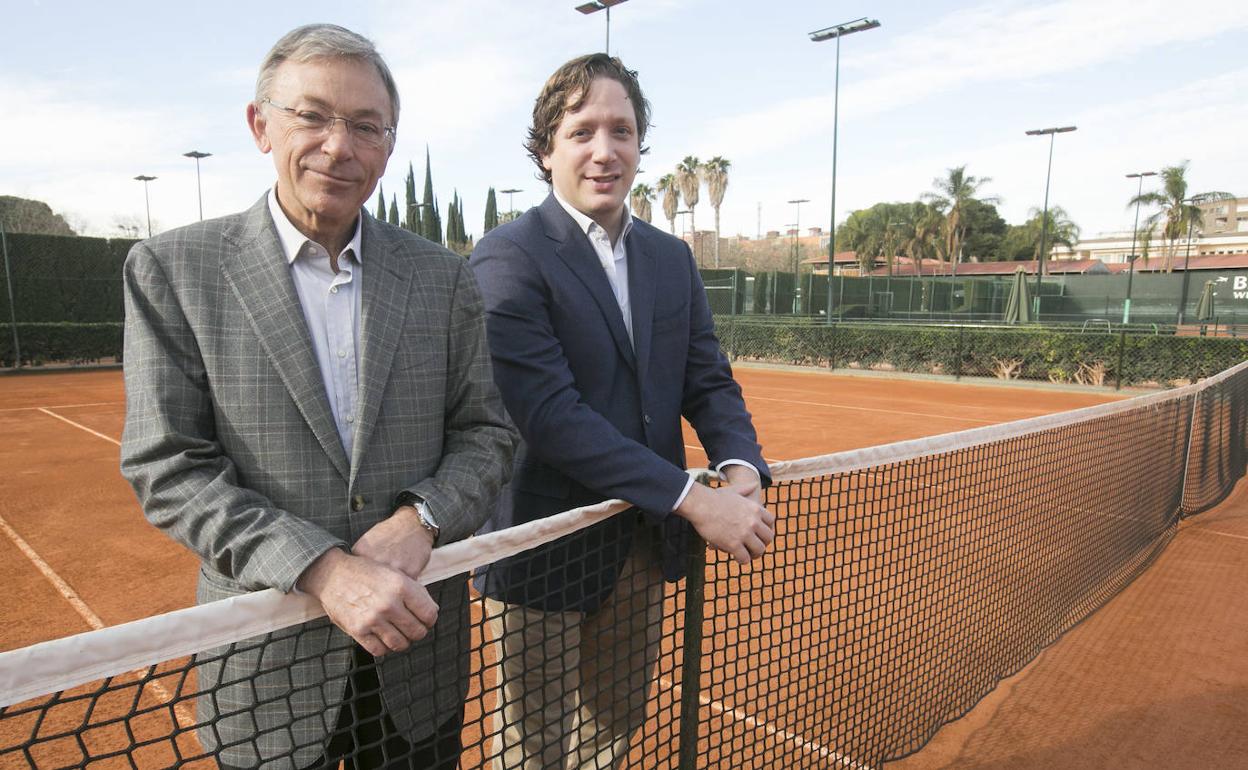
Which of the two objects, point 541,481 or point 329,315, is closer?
point 329,315

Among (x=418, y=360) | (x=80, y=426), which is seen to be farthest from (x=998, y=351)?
(x=418, y=360)

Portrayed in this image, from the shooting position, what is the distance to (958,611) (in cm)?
388

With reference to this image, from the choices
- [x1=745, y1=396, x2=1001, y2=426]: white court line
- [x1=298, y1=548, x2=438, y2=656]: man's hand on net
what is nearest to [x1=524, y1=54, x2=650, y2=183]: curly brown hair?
[x1=298, y1=548, x2=438, y2=656]: man's hand on net

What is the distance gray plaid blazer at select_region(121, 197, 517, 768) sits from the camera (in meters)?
1.27

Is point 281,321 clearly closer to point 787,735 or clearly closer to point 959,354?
point 787,735

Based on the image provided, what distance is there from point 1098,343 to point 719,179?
5226cm

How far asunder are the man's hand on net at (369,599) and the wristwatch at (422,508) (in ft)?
0.53

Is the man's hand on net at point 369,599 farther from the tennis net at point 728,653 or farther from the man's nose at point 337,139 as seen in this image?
the man's nose at point 337,139

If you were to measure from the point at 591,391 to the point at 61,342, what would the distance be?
22.1 metres

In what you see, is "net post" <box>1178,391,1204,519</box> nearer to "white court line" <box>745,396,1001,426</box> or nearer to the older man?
"white court line" <box>745,396,1001,426</box>

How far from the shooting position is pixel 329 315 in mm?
1497

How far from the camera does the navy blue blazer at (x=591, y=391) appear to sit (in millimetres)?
1785

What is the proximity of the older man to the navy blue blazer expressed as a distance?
0.21 meters

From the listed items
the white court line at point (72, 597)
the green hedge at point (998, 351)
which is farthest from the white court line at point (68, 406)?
the green hedge at point (998, 351)
